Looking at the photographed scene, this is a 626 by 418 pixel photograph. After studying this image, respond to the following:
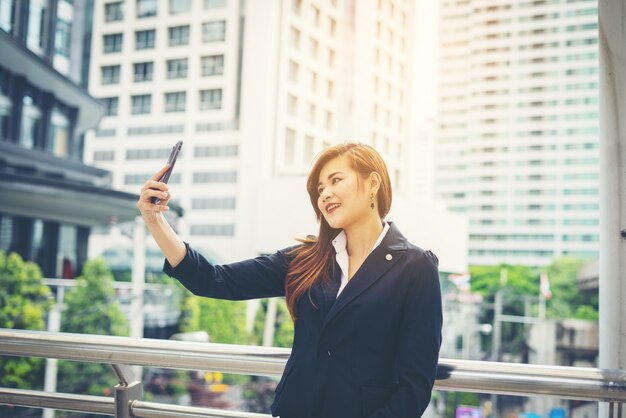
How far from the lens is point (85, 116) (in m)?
13.8

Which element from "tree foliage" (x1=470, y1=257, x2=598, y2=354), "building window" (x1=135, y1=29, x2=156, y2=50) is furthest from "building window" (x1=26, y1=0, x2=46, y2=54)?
"tree foliage" (x1=470, y1=257, x2=598, y2=354)

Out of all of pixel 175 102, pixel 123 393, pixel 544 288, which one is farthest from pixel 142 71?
pixel 123 393

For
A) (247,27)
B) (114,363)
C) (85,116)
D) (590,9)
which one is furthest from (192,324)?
(590,9)

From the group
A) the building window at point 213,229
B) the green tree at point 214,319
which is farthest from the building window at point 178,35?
the green tree at point 214,319

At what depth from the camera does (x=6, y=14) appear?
10117mm

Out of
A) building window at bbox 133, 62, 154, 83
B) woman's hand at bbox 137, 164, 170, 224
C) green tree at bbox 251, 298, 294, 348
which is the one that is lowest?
green tree at bbox 251, 298, 294, 348

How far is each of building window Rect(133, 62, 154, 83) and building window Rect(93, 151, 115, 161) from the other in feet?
15.8

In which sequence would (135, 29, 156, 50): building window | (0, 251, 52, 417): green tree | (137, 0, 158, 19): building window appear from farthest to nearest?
(135, 29, 156, 50): building window
(137, 0, 158, 19): building window
(0, 251, 52, 417): green tree

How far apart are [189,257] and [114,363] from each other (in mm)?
332

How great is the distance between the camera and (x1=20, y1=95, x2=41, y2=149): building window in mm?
11180

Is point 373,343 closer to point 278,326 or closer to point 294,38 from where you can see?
point 278,326

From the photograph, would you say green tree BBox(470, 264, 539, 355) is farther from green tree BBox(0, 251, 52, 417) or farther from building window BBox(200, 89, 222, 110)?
green tree BBox(0, 251, 52, 417)

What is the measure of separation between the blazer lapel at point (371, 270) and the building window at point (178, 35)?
26.7m

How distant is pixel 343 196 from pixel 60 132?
13.4 meters
